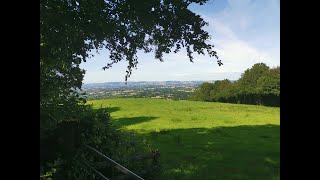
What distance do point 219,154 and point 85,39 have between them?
25.9ft

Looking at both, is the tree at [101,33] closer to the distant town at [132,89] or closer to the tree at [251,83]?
the distant town at [132,89]

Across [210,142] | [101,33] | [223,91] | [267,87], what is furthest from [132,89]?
[223,91]

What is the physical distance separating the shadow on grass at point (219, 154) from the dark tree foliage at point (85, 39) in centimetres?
332

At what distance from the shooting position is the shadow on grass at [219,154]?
35.2 feet

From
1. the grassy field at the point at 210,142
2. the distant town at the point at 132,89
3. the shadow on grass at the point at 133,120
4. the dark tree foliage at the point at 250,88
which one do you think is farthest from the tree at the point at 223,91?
the shadow on grass at the point at 133,120

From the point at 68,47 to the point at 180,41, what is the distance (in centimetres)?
294

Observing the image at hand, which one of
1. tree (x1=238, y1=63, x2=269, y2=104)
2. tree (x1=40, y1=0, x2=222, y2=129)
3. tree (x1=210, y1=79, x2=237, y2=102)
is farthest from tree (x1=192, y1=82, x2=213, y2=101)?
tree (x1=40, y1=0, x2=222, y2=129)

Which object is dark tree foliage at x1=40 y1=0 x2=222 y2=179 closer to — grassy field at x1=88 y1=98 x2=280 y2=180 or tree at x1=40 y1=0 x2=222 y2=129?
tree at x1=40 y1=0 x2=222 y2=129

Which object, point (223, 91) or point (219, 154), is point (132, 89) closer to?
point (219, 154)

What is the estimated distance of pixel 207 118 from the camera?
81.5 feet

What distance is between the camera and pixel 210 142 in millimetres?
16328

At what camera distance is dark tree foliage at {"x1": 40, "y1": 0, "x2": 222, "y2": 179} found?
6.32 m

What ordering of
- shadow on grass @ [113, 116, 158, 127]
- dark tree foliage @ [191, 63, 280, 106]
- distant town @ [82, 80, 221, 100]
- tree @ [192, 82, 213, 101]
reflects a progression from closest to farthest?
distant town @ [82, 80, 221, 100] → shadow on grass @ [113, 116, 158, 127] → dark tree foliage @ [191, 63, 280, 106] → tree @ [192, 82, 213, 101]

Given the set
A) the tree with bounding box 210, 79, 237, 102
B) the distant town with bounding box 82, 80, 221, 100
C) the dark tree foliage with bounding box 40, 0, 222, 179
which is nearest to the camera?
the dark tree foliage with bounding box 40, 0, 222, 179
